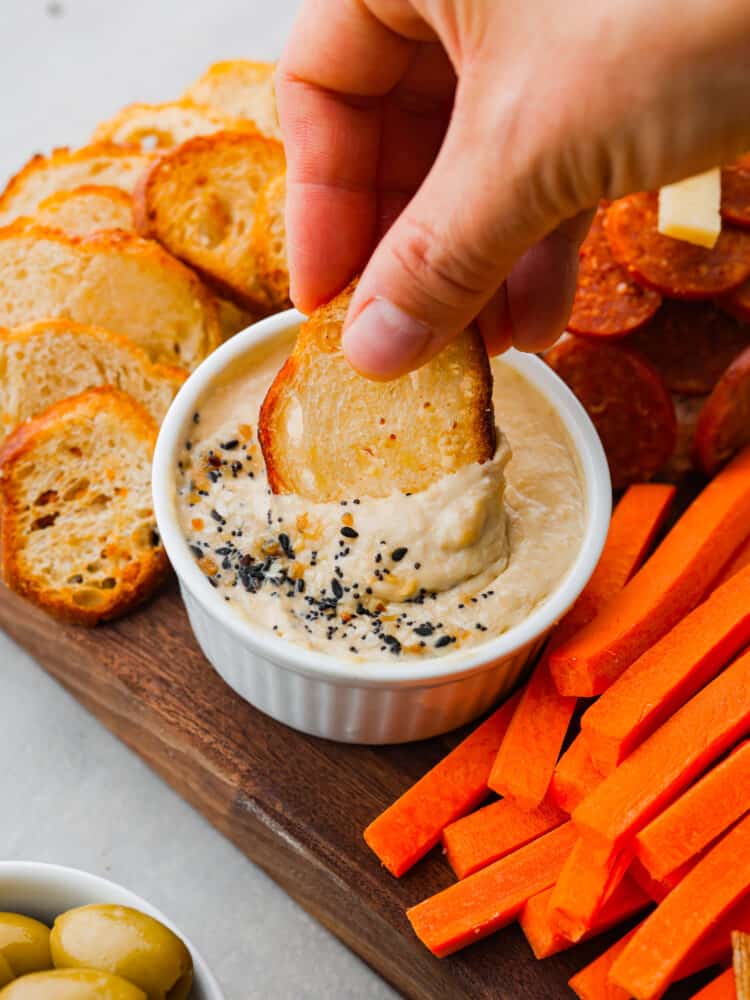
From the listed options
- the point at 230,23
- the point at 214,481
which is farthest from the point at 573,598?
the point at 230,23

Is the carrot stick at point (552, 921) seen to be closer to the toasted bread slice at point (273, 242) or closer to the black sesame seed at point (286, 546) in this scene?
the black sesame seed at point (286, 546)

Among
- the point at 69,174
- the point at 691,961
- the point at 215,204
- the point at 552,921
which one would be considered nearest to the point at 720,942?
the point at 691,961

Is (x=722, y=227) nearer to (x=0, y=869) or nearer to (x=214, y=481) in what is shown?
(x=214, y=481)

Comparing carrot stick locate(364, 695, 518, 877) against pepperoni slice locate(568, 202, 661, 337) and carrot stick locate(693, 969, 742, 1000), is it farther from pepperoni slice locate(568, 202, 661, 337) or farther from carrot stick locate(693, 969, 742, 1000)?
pepperoni slice locate(568, 202, 661, 337)

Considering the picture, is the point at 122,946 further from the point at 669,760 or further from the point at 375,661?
the point at 669,760

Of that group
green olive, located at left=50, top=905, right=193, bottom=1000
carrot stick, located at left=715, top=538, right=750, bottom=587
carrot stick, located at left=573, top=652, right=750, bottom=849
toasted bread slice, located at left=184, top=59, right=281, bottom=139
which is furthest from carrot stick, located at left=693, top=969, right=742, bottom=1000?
toasted bread slice, located at left=184, top=59, right=281, bottom=139
